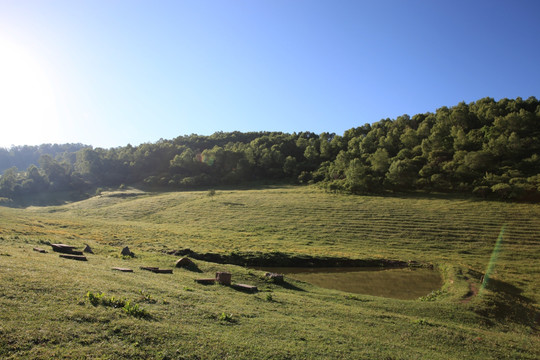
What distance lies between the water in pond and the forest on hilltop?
43274 millimetres

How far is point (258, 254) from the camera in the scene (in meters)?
35.0

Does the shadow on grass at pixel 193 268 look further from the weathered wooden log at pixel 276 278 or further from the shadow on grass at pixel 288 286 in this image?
the shadow on grass at pixel 288 286

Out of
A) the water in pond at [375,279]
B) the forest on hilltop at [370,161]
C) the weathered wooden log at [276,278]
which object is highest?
the forest on hilltop at [370,161]

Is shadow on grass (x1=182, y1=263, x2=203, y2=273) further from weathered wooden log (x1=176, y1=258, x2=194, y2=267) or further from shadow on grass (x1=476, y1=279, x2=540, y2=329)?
shadow on grass (x1=476, y1=279, x2=540, y2=329)

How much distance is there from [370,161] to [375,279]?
245 feet

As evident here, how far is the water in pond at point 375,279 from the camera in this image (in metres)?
26.5

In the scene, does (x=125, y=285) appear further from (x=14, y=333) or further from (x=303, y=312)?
(x=303, y=312)

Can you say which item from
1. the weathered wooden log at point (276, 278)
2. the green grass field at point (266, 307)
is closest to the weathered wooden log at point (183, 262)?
the green grass field at point (266, 307)

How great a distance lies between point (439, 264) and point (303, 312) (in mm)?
28433

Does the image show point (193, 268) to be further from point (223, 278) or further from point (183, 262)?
point (223, 278)

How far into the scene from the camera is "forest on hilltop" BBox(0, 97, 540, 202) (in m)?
74.1

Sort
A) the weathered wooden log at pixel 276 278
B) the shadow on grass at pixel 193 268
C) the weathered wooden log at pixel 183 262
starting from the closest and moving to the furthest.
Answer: the weathered wooden log at pixel 276 278
the shadow on grass at pixel 193 268
the weathered wooden log at pixel 183 262

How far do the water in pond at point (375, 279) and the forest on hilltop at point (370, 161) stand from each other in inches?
1704

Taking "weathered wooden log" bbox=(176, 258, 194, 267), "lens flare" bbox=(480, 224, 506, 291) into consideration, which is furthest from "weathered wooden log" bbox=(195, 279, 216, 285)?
"lens flare" bbox=(480, 224, 506, 291)
